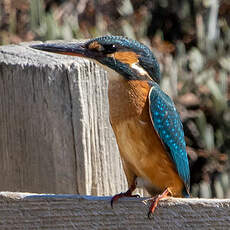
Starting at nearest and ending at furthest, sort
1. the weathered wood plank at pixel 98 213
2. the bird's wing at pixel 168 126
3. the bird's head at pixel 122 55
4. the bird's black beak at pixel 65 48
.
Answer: the weathered wood plank at pixel 98 213 < the bird's black beak at pixel 65 48 < the bird's head at pixel 122 55 < the bird's wing at pixel 168 126

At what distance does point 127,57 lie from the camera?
3.19 m

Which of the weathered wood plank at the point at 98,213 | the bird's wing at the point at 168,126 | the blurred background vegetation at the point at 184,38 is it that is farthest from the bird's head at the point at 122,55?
the blurred background vegetation at the point at 184,38

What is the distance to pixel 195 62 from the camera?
21.4ft

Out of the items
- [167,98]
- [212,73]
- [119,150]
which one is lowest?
[119,150]

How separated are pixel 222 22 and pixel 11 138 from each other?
4275 mm

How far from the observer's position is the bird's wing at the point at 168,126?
323cm

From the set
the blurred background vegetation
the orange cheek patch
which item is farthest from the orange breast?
the blurred background vegetation

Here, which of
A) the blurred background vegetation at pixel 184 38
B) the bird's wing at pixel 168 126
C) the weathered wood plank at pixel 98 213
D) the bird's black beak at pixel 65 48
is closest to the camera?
the weathered wood plank at pixel 98 213

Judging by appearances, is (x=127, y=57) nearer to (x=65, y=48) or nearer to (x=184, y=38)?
(x=65, y=48)

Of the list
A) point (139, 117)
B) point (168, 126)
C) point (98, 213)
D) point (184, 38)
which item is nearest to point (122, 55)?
point (139, 117)

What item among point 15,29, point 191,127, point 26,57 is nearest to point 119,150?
point 26,57

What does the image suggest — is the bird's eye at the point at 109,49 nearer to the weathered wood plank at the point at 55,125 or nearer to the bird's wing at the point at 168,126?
the weathered wood plank at the point at 55,125

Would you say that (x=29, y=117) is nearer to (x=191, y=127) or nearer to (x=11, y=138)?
(x=11, y=138)

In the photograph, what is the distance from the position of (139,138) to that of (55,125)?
394 mm
